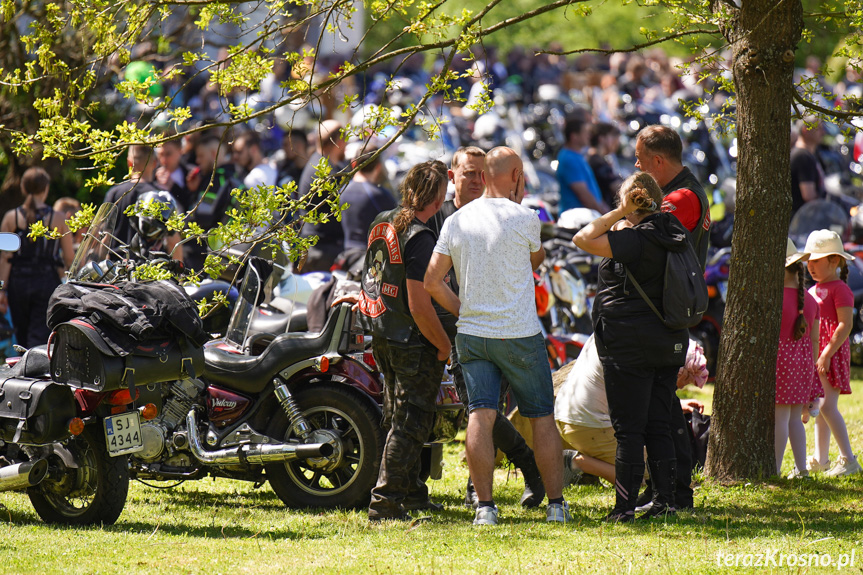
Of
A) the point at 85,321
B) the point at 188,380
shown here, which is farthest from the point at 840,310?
the point at 85,321

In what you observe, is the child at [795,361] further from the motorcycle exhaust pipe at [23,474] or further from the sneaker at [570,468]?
the motorcycle exhaust pipe at [23,474]

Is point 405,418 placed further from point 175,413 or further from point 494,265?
point 175,413

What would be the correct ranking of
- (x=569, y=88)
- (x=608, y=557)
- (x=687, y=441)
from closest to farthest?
(x=608, y=557), (x=687, y=441), (x=569, y=88)

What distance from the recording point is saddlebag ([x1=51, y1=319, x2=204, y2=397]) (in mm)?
5496

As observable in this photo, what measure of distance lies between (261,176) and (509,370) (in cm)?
818

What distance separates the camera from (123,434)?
570cm

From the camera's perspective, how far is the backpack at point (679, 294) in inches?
217

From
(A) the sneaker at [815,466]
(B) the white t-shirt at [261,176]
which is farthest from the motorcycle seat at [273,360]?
(B) the white t-shirt at [261,176]

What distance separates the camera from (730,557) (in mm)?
4883

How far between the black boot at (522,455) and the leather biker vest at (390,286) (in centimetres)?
83

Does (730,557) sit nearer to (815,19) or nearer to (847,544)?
(847,544)

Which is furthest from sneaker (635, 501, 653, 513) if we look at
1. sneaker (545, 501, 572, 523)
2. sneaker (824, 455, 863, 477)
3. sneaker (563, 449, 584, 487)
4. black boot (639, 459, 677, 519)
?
sneaker (824, 455, 863, 477)

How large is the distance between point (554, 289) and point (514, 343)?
486cm

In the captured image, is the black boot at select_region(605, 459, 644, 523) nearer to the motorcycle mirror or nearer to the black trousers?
the black trousers
